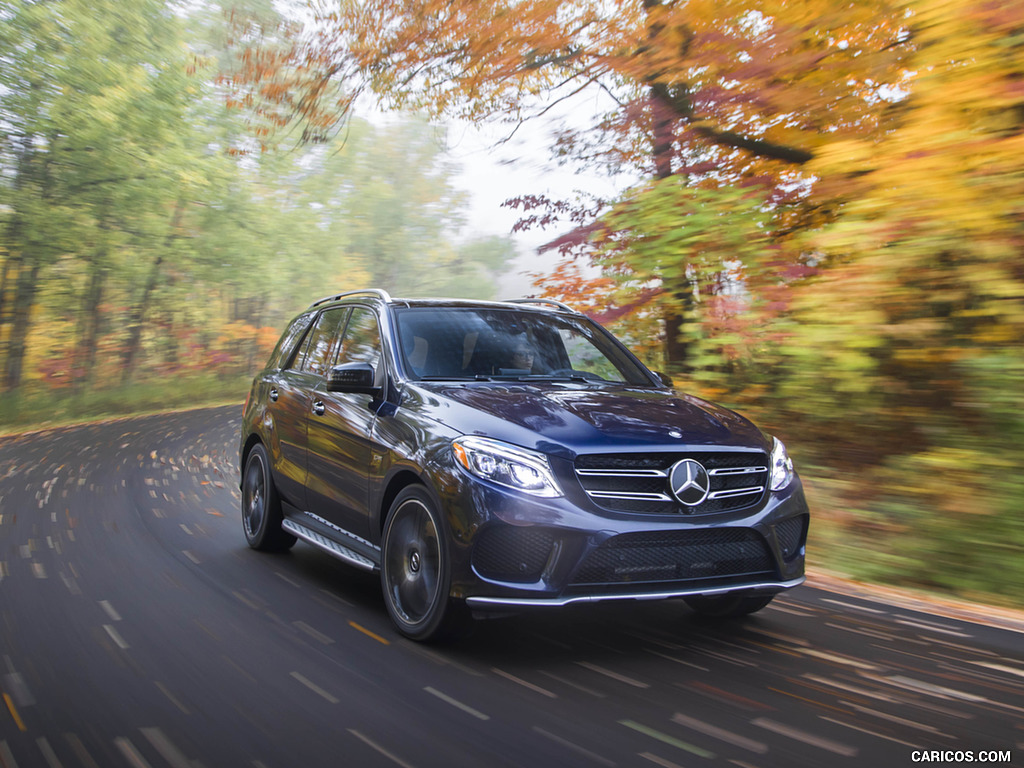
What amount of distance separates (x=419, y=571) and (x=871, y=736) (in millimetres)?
2203

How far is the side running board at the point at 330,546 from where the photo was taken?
213 inches

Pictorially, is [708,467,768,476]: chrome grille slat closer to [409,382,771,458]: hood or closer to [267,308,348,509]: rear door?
[409,382,771,458]: hood

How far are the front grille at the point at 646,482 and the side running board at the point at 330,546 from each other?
4.98ft

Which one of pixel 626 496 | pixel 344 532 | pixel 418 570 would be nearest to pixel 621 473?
pixel 626 496

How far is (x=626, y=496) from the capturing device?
14.5 ft

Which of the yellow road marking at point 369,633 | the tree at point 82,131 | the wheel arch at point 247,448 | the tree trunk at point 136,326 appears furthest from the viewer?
the tree trunk at point 136,326

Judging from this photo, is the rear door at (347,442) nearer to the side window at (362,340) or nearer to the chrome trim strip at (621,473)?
the side window at (362,340)

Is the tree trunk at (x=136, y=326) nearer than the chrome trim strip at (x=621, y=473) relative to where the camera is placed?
No

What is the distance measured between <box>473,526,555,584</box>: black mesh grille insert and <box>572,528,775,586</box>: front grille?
185 mm

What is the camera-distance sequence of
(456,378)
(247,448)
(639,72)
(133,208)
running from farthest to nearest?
(133,208), (639,72), (247,448), (456,378)

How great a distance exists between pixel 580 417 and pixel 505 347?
1357 millimetres

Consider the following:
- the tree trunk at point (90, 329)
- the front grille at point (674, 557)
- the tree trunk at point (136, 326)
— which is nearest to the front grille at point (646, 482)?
the front grille at point (674, 557)

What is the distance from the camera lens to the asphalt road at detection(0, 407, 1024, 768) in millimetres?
3480

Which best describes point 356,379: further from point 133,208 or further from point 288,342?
point 133,208
